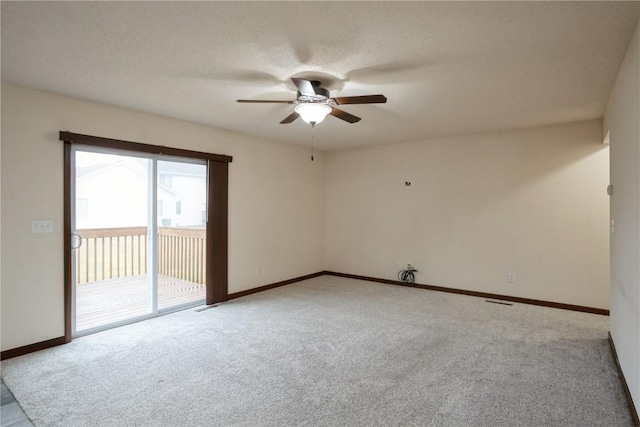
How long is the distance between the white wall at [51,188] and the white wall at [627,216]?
4263 mm

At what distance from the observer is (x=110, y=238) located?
4.58 meters

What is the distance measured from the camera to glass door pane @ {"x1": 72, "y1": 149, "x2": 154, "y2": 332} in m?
3.69

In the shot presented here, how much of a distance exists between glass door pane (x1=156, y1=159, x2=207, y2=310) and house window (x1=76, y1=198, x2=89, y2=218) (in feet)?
2.42

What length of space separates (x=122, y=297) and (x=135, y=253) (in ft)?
2.10

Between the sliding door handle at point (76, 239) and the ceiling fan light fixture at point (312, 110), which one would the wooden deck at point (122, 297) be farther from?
the ceiling fan light fixture at point (312, 110)

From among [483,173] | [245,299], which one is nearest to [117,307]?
[245,299]

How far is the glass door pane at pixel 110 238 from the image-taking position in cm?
369

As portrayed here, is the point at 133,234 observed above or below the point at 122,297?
above

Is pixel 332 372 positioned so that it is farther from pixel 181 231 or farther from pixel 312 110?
pixel 181 231

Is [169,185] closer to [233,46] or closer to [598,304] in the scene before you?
[233,46]

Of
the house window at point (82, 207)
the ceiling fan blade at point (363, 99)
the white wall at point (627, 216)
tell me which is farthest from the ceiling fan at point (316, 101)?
the house window at point (82, 207)

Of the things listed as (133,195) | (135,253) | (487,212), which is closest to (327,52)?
(133,195)

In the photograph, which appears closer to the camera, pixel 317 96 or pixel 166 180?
pixel 317 96

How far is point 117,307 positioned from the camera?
422cm
